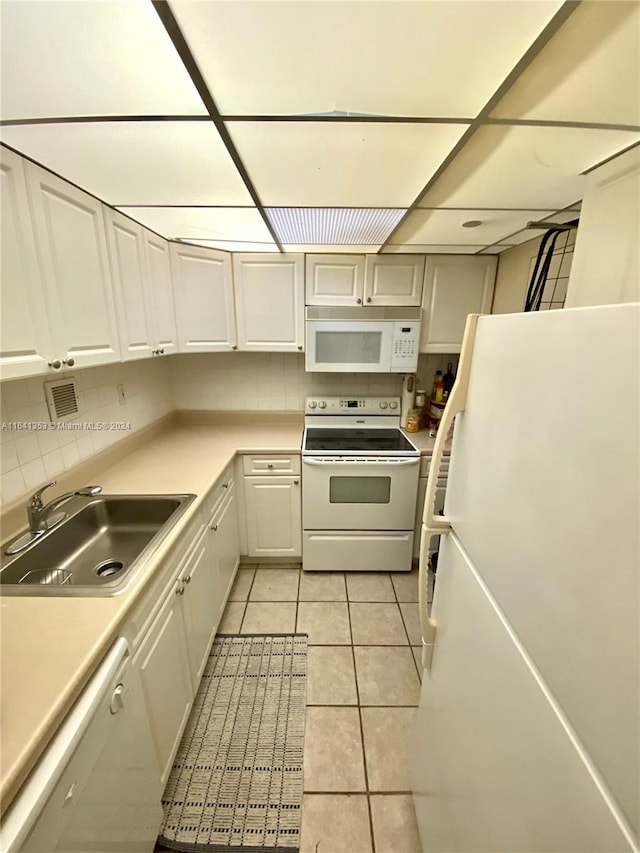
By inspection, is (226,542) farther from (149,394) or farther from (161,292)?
(161,292)

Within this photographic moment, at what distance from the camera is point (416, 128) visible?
2.87 ft

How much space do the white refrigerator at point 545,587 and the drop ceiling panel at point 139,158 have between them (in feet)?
3.04

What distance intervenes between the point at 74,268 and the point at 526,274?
7.25 ft

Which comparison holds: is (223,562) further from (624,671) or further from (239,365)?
(624,671)

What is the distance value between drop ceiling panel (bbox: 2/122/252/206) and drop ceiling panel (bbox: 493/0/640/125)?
0.75 meters

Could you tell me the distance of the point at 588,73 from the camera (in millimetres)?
694

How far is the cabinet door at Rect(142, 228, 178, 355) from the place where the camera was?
179cm

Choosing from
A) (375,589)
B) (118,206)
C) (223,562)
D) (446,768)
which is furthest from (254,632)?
(118,206)

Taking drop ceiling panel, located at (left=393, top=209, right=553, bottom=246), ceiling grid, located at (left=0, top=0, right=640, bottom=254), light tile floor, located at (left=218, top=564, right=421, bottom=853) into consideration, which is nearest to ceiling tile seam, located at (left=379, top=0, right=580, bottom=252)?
ceiling grid, located at (left=0, top=0, right=640, bottom=254)

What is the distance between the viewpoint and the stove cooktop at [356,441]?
218 cm

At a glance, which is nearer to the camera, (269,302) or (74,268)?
(74,268)

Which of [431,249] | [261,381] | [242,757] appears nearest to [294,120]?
[431,249]

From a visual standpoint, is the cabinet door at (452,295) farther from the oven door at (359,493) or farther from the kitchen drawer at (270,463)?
the kitchen drawer at (270,463)

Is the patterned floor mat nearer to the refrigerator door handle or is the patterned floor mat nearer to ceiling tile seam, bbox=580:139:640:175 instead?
the refrigerator door handle
